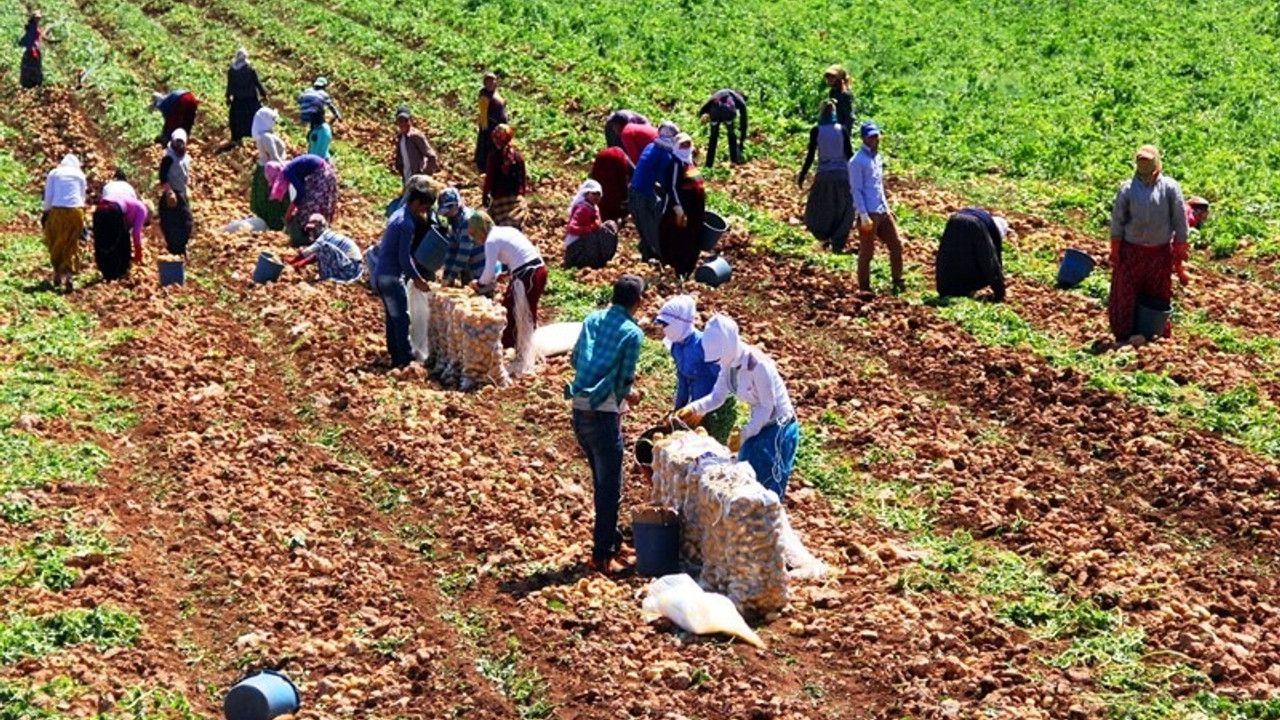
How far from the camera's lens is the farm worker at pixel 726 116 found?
2264 cm

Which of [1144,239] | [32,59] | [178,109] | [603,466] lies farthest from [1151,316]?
[32,59]

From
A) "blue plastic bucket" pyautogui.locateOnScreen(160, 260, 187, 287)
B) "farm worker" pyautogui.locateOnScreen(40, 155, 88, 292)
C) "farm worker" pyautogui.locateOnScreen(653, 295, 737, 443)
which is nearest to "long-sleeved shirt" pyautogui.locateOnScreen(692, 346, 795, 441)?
"farm worker" pyautogui.locateOnScreen(653, 295, 737, 443)

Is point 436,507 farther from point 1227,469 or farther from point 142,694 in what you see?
point 1227,469

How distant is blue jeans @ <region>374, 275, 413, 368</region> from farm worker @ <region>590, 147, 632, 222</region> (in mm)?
3849

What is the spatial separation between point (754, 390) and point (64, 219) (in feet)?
31.3

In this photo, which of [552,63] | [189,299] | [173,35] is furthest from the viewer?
[173,35]

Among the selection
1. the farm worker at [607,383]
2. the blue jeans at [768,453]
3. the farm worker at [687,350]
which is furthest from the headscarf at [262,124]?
the blue jeans at [768,453]

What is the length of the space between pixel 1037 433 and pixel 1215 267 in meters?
5.35

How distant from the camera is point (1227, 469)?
42.3ft

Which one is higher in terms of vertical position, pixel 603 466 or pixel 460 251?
pixel 460 251

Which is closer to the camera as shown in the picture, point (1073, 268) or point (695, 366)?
point (695, 366)

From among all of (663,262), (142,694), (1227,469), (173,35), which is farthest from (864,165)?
(173,35)

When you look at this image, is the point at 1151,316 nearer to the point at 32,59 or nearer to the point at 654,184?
the point at 654,184

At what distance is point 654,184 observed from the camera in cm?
1802
